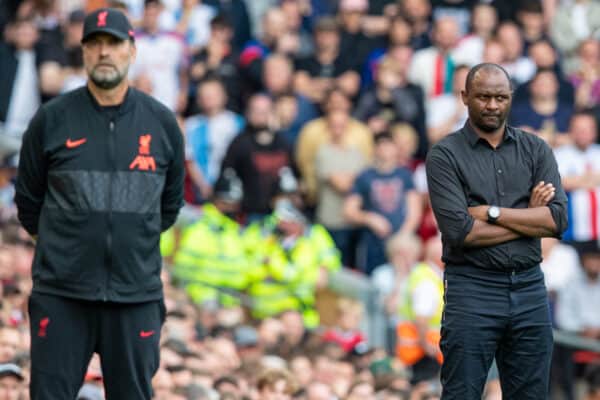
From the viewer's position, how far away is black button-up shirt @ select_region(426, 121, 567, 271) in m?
6.92

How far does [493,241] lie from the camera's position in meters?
6.89

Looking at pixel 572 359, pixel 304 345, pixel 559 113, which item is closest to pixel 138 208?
pixel 304 345

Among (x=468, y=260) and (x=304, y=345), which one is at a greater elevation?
(x=468, y=260)

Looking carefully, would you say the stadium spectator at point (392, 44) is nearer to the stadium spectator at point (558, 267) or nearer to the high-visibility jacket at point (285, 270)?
the high-visibility jacket at point (285, 270)

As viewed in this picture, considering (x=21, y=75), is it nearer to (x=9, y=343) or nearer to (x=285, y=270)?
(x=285, y=270)

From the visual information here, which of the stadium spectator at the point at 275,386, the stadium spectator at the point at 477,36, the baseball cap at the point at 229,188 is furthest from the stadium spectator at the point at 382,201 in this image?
the stadium spectator at the point at 275,386

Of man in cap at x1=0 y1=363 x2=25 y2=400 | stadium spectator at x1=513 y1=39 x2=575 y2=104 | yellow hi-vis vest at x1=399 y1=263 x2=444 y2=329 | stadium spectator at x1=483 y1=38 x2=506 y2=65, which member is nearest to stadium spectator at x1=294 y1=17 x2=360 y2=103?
stadium spectator at x1=483 y1=38 x2=506 y2=65

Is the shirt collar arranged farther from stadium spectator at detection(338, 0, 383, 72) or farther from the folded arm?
stadium spectator at detection(338, 0, 383, 72)

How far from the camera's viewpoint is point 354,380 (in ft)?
39.8

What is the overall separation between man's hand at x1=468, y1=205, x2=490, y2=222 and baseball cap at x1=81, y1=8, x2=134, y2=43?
184cm

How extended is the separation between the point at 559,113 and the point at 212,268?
4.05m

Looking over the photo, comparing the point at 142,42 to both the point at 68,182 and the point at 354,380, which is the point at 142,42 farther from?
the point at 68,182

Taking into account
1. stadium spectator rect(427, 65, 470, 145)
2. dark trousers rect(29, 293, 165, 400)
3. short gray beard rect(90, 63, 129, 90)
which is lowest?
dark trousers rect(29, 293, 165, 400)

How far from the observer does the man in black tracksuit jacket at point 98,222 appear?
272 inches
